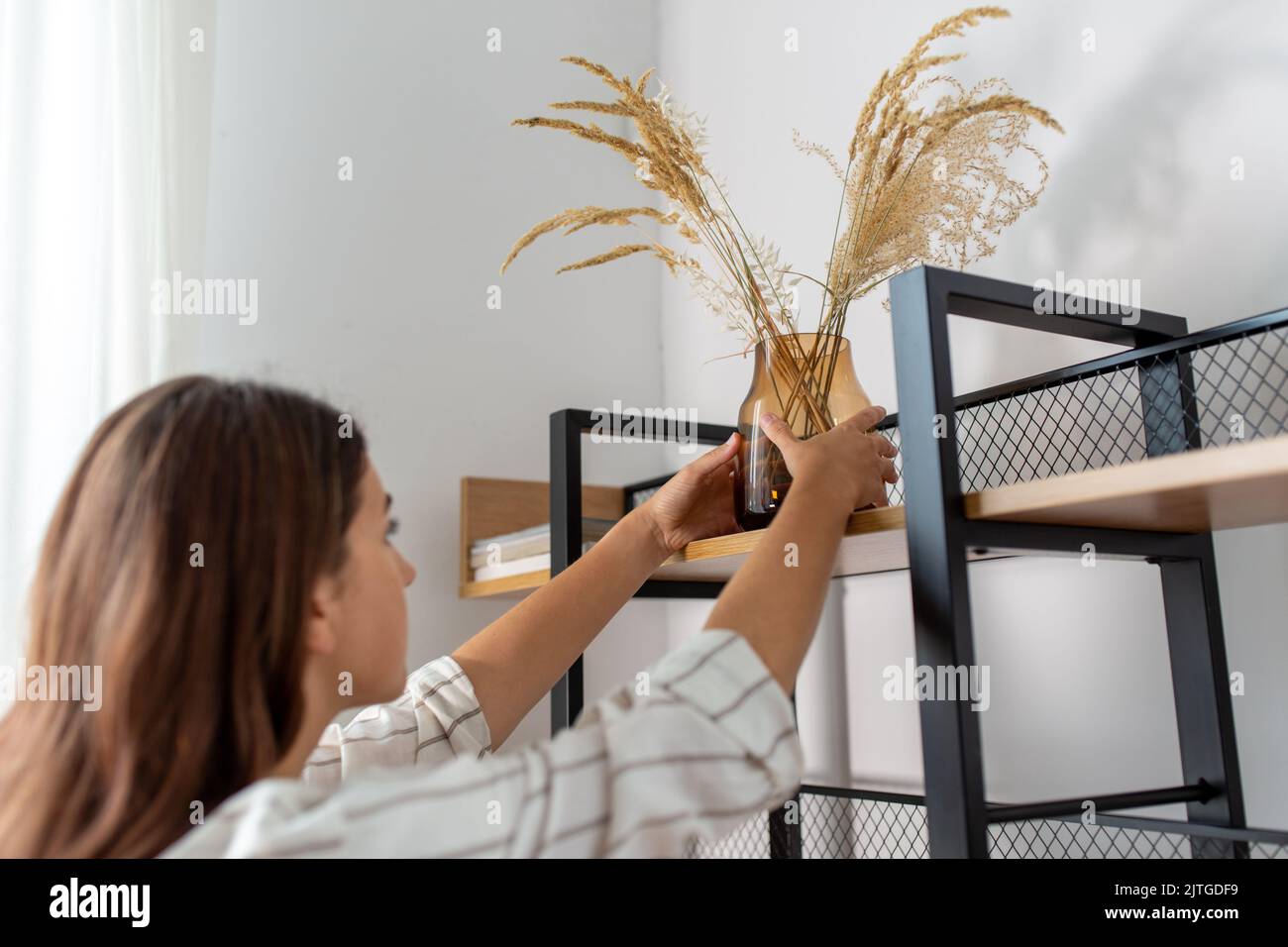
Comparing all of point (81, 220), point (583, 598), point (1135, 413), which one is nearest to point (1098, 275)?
point (1135, 413)

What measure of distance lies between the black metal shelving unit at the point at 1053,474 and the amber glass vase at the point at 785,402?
5.0 inches

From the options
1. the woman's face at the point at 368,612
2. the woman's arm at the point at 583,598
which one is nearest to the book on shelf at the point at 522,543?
the woman's arm at the point at 583,598

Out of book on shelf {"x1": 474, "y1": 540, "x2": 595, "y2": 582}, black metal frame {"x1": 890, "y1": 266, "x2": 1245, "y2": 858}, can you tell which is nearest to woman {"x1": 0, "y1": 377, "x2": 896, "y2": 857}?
black metal frame {"x1": 890, "y1": 266, "x2": 1245, "y2": 858}

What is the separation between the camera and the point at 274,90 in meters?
1.49

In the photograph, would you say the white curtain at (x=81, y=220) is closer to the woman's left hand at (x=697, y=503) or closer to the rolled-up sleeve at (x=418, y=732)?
the rolled-up sleeve at (x=418, y=732)

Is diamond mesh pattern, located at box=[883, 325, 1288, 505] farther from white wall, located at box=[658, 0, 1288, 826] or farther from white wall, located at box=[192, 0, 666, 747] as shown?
white wall, located at box=[192, 0, 666, 747]

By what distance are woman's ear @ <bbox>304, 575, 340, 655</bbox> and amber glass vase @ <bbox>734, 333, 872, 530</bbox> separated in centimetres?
41

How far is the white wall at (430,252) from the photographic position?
4.80 ft

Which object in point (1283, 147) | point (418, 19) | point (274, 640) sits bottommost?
point (274, 640)

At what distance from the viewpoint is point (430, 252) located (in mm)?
1600
